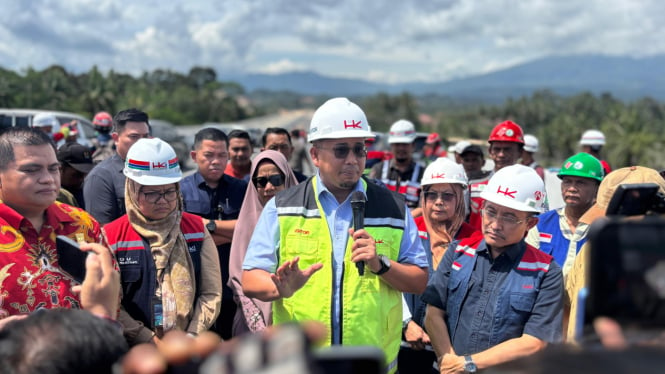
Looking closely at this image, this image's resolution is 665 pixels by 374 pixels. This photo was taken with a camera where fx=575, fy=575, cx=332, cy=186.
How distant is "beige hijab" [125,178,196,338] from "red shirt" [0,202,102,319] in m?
0.46

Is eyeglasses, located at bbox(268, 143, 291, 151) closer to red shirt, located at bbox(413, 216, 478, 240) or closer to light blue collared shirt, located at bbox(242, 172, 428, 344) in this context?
red shirt, located at bbox(413, 216, 478, 240)

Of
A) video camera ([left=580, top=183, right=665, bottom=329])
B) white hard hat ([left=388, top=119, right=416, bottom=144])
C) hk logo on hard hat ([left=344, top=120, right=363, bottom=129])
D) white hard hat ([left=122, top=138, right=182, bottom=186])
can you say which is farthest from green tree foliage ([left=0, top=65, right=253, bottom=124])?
video camera ([left=580, top=183, right=665, bottom=329])

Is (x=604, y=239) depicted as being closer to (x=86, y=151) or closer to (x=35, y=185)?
(x=35, y=185)

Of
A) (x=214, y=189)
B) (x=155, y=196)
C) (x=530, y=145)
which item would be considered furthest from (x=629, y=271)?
(x=530, y=145)

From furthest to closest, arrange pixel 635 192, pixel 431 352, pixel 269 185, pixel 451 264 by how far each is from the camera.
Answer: pixel 269 185
pixel 431 352
pixel 451 264
pixel 635 192

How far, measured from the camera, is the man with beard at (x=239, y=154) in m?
5.34

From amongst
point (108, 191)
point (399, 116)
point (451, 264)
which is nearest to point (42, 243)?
point (108, 191)

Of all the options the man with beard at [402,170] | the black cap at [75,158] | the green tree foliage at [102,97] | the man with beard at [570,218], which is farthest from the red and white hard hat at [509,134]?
the green tree foliage at [102,97]

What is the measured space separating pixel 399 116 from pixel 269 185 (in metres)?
63.9

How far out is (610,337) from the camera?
1153mm

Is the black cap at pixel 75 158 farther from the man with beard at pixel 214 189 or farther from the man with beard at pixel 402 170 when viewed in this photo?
the man with beard at pixel 402 170

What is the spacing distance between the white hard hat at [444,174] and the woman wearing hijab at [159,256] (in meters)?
1.60

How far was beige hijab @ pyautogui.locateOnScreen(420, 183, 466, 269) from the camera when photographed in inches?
152

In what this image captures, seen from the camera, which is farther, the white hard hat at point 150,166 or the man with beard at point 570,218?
the man with beard at point 570,218
